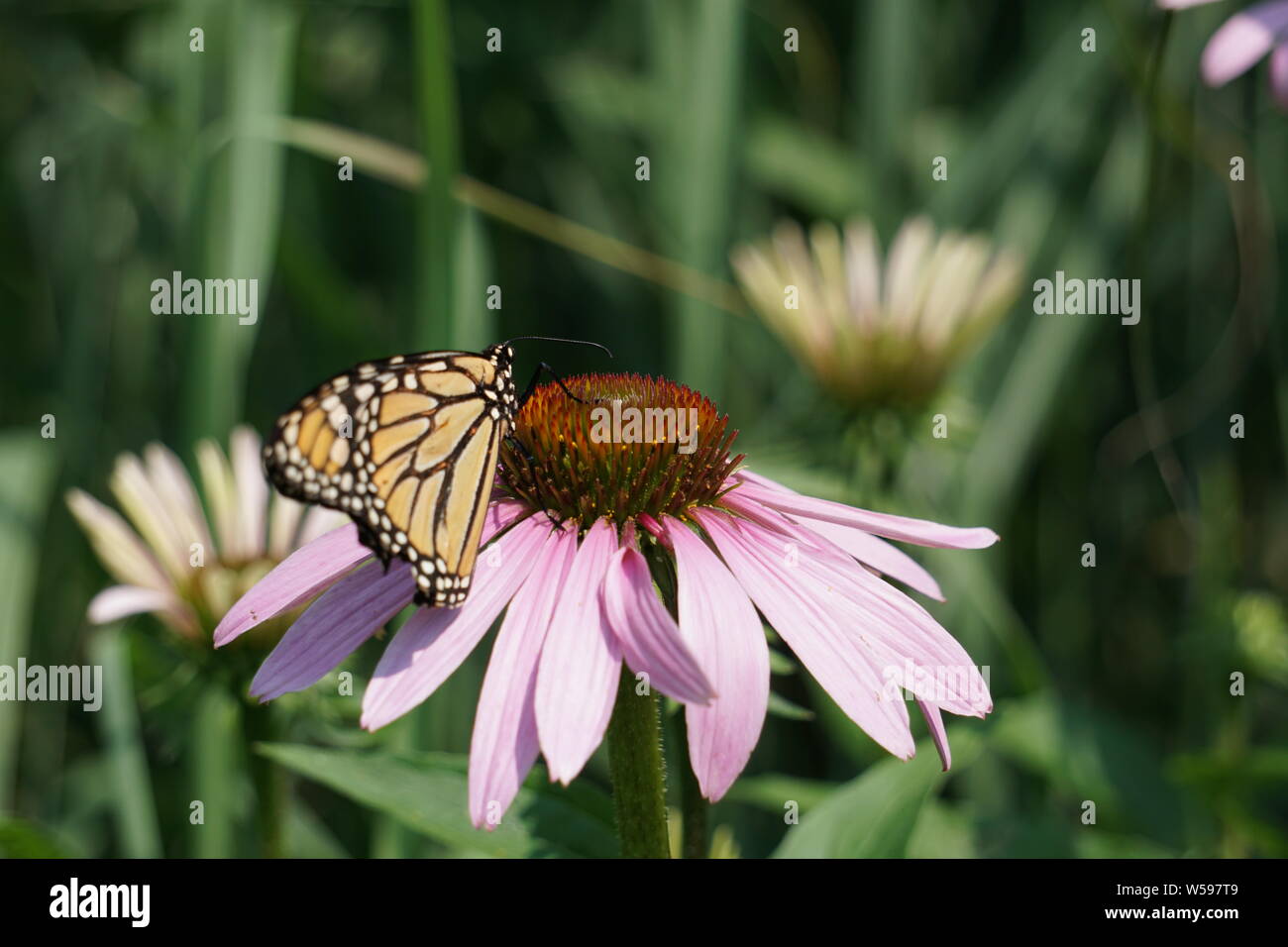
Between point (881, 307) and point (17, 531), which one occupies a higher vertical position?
point (881, 307)

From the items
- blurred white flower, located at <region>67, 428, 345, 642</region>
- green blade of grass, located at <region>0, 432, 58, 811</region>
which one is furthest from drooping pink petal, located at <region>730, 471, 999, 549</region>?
green blade of grass, located at <region>0, 432, 58, 811</region>

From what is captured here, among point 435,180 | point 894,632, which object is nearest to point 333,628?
point 894,632

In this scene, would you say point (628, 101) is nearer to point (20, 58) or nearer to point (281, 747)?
point (20, 58)

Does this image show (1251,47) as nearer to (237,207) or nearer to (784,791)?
(784,791)

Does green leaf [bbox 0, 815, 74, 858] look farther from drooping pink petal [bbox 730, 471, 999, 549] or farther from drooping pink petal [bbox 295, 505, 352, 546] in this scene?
drooping pink petal [bbox 730, 471, 999, 549]

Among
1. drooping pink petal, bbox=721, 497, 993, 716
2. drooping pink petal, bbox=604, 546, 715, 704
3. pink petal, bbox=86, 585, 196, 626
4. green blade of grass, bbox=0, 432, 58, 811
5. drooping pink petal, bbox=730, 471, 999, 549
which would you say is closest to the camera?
drooping pink petal, bbox=604, 546, 715, 704

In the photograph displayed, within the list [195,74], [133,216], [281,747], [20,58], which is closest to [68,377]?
[133,216]

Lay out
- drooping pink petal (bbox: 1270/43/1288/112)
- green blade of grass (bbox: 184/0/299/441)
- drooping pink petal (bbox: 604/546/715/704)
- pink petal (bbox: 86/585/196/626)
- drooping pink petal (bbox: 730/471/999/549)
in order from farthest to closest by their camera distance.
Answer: green blade of grass (bbox: 184/0/299/441) → pink petal (bbox: 86/585/196/626) → drooping pink petal (bbox: 1270/43/1288/112) → drooping pink petal (bbox: 730/471/999/549) → drooping pink petal (bbox: 604/546/715/704)
